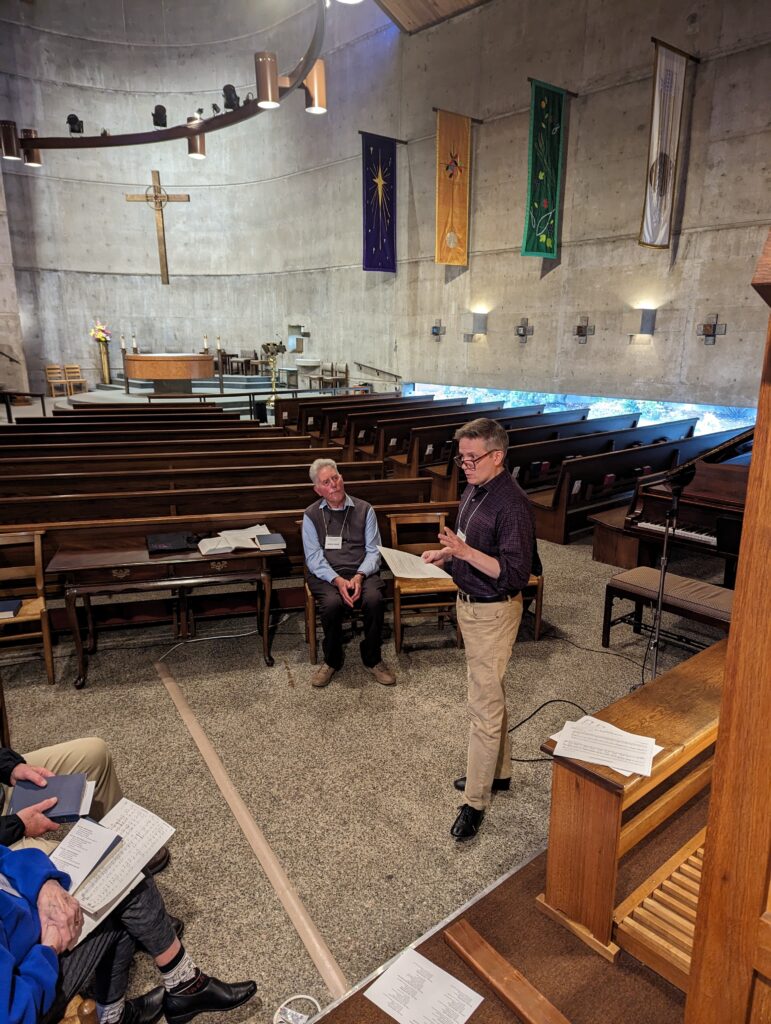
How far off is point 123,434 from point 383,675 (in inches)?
201

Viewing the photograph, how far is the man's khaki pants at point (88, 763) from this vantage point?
7.23 ft

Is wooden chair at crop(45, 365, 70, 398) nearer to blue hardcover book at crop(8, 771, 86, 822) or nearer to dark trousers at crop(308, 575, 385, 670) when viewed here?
dark trousers at crop(308, 575, 385, 670)

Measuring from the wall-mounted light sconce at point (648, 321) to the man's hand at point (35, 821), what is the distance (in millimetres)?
9835

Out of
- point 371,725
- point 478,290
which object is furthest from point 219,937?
point 478,290

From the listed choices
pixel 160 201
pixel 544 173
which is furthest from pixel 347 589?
pixel 160 201

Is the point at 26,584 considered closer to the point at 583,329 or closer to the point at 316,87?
the point at 316,87

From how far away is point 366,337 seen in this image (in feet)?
48.8

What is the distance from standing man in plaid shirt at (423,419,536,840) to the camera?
2.40 m

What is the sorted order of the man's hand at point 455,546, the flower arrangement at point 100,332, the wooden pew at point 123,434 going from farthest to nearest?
the flower arrangement at point 100,332
the wooden pew at point 123,434
the man's hand at point 455,546

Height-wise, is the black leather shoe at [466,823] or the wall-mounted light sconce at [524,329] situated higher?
the wall-mounted light sconce at [524,329]

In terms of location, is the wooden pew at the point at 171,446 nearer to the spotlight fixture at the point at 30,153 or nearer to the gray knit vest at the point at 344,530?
the gray knit vest at the point at 344,530

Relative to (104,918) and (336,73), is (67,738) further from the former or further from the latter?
(336,73)

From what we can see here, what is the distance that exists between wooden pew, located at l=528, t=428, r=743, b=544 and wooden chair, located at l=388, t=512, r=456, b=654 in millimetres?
1577

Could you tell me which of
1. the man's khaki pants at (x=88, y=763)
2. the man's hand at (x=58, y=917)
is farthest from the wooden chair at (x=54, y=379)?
the man's hand at (x=58, y=917)
